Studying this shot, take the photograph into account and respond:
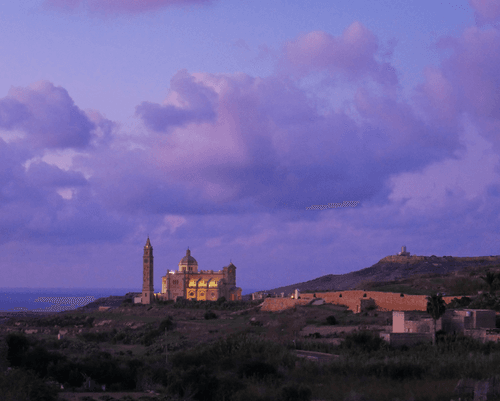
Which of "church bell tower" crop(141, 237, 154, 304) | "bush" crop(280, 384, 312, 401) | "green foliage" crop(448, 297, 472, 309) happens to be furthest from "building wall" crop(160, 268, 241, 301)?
"bush" crop(280, 384, 312, 401)

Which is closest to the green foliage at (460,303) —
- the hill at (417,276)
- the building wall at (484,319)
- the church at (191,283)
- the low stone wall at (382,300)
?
the low stone wall at (382,300)

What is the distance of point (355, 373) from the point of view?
23.9m

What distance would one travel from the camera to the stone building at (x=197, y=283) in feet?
263

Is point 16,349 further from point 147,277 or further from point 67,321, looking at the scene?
point 147,277

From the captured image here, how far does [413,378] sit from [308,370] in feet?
13.0

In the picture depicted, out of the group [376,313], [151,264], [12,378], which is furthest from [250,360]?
[151,264]

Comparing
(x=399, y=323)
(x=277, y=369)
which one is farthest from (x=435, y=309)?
(x=277, y=369)

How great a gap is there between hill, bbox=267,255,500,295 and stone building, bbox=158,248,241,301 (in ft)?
31.4

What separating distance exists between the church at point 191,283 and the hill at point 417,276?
31.8 ft

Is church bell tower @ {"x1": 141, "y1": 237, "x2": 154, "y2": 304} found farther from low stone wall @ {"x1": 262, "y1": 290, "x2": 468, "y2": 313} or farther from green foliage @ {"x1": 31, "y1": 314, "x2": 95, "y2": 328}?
low stone wall @ {"x1": 262, "y1": 290, "x2": 468, "y2": 313}

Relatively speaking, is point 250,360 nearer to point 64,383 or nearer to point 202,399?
point 202,399

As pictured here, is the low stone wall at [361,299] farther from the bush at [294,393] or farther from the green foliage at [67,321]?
the bush at [294,393]

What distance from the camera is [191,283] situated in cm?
8294

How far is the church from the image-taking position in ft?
264
